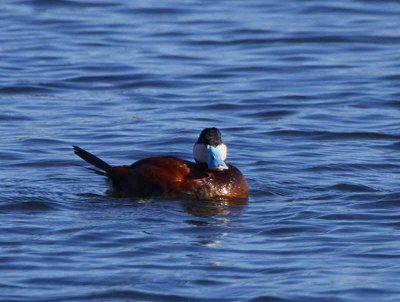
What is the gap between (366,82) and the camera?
16062 mm

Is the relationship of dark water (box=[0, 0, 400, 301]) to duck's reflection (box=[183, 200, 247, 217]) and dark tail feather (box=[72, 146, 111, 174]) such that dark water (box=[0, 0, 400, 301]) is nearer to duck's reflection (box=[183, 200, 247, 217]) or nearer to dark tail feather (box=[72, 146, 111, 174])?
duck's reflection (box=[183, 200, 247, 217])

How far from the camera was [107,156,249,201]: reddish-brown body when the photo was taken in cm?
1092

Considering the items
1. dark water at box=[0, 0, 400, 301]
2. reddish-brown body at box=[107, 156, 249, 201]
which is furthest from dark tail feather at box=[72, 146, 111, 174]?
reddish-brown body at box=[107, 156, 249, 201]

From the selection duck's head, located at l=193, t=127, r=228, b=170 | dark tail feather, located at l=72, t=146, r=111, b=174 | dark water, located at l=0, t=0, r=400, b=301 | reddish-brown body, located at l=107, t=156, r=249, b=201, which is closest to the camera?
dark water, located at l=0, t=0, r=400, b=301

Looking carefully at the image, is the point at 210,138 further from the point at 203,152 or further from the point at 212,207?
the point at 212,207

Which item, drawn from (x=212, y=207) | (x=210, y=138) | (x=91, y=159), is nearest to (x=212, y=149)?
(x=210, y=138)

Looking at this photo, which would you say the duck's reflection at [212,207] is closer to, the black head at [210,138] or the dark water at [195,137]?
the dark water at [195,137]

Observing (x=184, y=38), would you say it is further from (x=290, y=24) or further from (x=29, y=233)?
(x=29, y=233)

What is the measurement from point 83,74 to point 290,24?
427 cm

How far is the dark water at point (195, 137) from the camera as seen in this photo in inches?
345

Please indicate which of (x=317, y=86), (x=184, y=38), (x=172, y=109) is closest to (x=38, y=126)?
(x=172, y=109)

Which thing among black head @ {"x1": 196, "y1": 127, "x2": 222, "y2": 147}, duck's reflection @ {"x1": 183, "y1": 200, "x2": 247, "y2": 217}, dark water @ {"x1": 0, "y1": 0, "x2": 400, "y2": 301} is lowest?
duck's reflection @ {"x1": 183, "y1": 200, "x2": 247, "y2": 217}

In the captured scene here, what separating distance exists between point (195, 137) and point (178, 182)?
2.44 metres

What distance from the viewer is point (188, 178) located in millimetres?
10977
